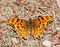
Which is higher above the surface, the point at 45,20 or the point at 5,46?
the point at 45,20

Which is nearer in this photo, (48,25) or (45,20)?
(45,20)

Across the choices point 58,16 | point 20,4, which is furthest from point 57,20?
point 20,4

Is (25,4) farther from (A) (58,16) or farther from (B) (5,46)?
(B) (5,46)

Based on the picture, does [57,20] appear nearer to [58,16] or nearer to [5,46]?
[58,16]

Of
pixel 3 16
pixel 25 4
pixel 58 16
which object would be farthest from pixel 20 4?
pixel 58 16

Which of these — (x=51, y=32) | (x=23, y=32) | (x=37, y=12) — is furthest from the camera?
(x=37, y=12)

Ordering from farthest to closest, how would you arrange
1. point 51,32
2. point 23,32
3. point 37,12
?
point 37,12
point 51,32
point 23,32
